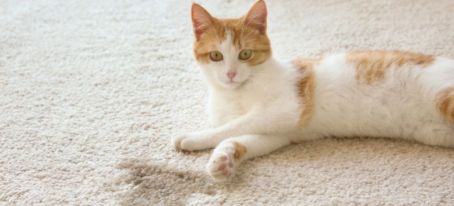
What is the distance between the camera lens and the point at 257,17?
146 cm

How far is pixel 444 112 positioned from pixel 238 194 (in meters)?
0.61

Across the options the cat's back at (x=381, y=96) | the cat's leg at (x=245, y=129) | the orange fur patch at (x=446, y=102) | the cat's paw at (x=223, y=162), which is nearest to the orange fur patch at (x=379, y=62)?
the cat's back at (x=381, y=96)

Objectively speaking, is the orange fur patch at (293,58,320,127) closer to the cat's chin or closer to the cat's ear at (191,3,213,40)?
the cat's chin

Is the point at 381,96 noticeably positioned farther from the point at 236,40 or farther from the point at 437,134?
the point at 236,40

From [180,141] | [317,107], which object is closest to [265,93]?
[317,107]

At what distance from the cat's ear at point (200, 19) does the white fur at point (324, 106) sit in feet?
0.29

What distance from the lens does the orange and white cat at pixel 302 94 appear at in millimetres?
1396

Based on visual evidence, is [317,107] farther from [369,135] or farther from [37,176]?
[37,176]

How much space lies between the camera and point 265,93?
1.44 meters

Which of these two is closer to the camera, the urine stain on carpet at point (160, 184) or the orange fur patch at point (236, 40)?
the urine stain on carpet at point (160, 184)

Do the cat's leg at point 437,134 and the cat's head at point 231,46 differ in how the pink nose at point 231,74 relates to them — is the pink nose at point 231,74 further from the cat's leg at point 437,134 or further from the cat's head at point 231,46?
the cat's leg at point 437,134

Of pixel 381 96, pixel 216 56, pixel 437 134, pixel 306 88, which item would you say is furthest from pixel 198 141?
pixel 437 134

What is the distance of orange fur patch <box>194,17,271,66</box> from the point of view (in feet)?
4.63

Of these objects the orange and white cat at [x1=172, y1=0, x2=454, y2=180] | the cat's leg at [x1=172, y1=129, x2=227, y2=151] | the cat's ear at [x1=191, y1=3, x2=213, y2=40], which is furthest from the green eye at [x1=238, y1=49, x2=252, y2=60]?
the cat's leg at [x1=172, y1=129, x2=227, y2=151]
